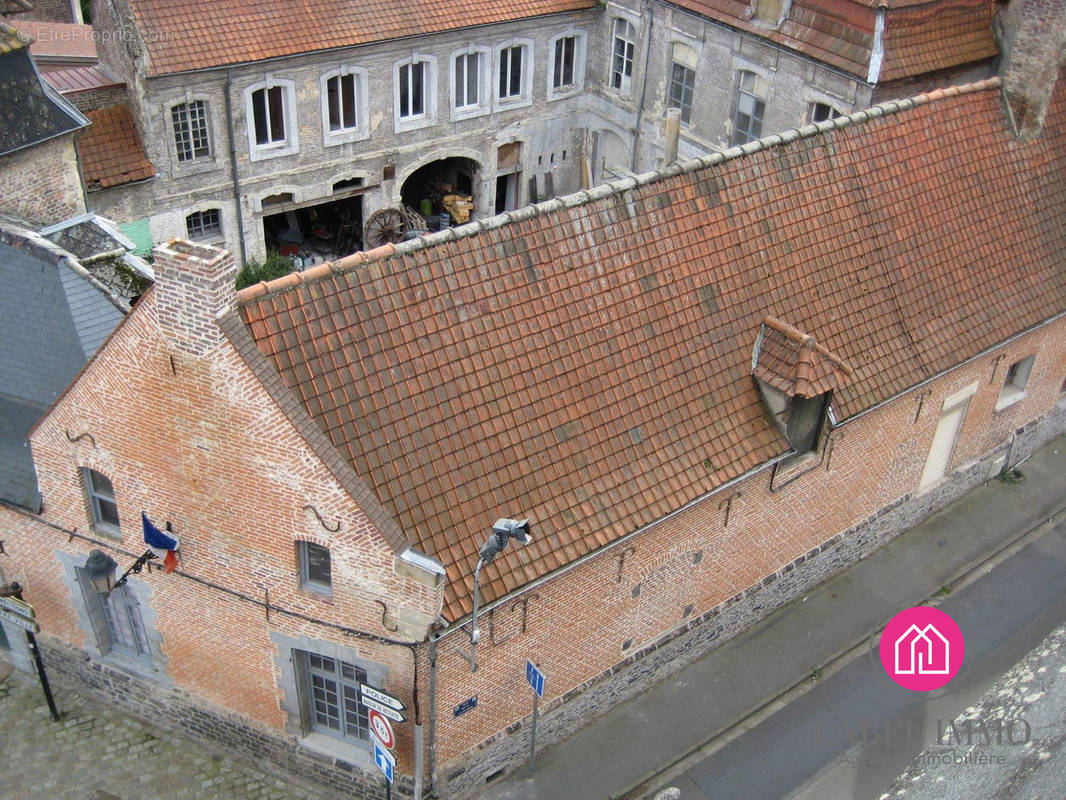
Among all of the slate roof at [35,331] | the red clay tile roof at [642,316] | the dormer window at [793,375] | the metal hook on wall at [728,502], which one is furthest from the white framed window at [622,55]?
the slate roof at [35,331]

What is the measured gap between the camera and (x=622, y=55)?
32250 millimetres

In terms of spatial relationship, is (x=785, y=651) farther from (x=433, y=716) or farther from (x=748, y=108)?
(x=748, y=108)

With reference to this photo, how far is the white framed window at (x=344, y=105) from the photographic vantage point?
28609mm

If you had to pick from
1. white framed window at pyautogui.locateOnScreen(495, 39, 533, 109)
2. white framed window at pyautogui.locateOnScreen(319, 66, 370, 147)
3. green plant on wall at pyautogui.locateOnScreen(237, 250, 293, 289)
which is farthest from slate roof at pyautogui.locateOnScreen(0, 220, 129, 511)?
white framed window at pyautogui.locateOnScreen(495, 39, 533, 109)

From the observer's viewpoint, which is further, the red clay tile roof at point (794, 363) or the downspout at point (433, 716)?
the red clay tile roof at point (794, 363)

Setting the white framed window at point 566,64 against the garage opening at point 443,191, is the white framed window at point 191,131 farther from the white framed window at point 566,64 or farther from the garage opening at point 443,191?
the white framed window at point 566,64

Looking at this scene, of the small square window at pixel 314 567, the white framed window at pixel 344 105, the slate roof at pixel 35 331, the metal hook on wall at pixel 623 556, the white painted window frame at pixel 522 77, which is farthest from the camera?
the white painted window frame at pixel 522 77

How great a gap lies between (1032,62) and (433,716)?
51.9ft

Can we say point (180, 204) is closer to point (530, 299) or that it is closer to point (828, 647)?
point (530, 299)

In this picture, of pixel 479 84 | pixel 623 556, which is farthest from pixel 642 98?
pixel 623 556

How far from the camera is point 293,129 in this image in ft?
93.8

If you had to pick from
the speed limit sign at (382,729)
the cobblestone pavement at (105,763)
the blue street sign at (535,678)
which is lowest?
the cobblestone pavement at (105,763)

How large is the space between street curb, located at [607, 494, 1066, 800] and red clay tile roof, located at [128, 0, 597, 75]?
60.5 ft

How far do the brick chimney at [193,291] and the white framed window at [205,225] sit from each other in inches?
664
